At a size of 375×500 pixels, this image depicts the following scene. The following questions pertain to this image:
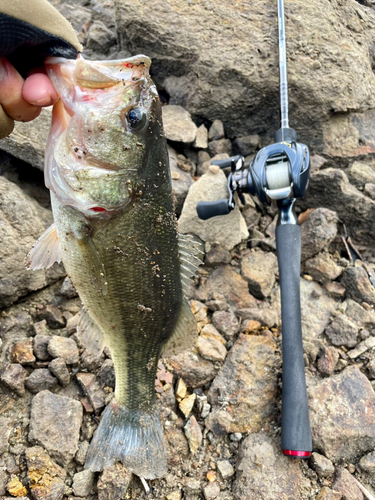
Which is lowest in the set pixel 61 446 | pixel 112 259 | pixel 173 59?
pixel 61 446

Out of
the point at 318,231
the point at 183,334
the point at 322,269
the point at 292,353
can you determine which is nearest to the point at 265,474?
the point at 292,353

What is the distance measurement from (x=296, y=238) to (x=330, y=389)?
3.66ft

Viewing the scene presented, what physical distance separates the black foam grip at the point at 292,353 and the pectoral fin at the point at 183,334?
0.69 metres

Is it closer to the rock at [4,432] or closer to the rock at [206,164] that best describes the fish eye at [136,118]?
the rock at [4,432]

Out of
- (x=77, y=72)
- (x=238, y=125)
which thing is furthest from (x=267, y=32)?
(x=77, y=72)

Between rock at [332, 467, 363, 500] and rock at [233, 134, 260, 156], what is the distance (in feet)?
10.3

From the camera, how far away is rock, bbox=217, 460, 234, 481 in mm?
2324

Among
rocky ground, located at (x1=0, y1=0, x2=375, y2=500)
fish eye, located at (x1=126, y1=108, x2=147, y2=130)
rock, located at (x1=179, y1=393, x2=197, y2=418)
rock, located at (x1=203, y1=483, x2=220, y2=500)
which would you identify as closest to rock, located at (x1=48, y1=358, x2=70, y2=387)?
rocky ground, located at (x1=0, y1=0, x2=375, y2=500)

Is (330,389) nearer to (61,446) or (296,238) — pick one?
(296,238)

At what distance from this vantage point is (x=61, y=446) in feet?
7.26

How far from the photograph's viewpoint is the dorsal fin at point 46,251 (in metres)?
2.09

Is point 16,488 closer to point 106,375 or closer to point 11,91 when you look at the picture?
point 106,375

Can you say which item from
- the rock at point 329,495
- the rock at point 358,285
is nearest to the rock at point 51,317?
the rock at point 329,495

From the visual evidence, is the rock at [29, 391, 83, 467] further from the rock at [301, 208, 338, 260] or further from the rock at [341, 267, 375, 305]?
the rock at [341, 267, 375, 305]
